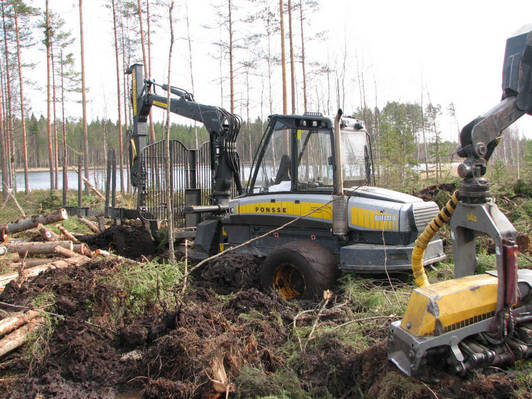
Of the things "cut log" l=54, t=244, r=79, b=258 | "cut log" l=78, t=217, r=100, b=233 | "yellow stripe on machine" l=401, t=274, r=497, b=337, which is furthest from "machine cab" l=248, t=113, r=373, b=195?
"cut log" l=78, t=217, r=100, b=233

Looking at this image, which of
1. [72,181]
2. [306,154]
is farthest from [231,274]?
[72,181]

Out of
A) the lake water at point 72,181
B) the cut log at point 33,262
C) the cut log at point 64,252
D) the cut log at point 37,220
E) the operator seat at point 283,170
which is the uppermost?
the lake water at point 72,181

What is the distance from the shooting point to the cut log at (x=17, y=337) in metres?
4.20

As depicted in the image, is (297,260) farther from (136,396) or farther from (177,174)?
(177,174)

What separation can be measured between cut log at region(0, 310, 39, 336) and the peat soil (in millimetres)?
229

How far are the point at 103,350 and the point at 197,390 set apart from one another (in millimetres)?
1363

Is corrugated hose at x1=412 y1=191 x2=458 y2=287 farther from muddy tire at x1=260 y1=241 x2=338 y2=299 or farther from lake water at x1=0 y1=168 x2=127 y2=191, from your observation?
lake water at x1=0 y1=168 x2=127 y2=191

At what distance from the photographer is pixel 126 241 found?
9844mm

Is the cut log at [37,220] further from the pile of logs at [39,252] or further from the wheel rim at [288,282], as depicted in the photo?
the wheel rim at [288,282]

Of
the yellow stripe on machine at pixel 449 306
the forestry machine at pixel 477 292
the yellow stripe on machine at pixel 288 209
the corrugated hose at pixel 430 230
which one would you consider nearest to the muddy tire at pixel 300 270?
the yellow stripe on machine at pixel 288 209

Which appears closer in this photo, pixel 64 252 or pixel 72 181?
pixel 64 252

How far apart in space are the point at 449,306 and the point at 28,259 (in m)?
7.20

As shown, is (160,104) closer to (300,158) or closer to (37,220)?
(37,220)

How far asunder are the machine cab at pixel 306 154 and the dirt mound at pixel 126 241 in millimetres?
4195
